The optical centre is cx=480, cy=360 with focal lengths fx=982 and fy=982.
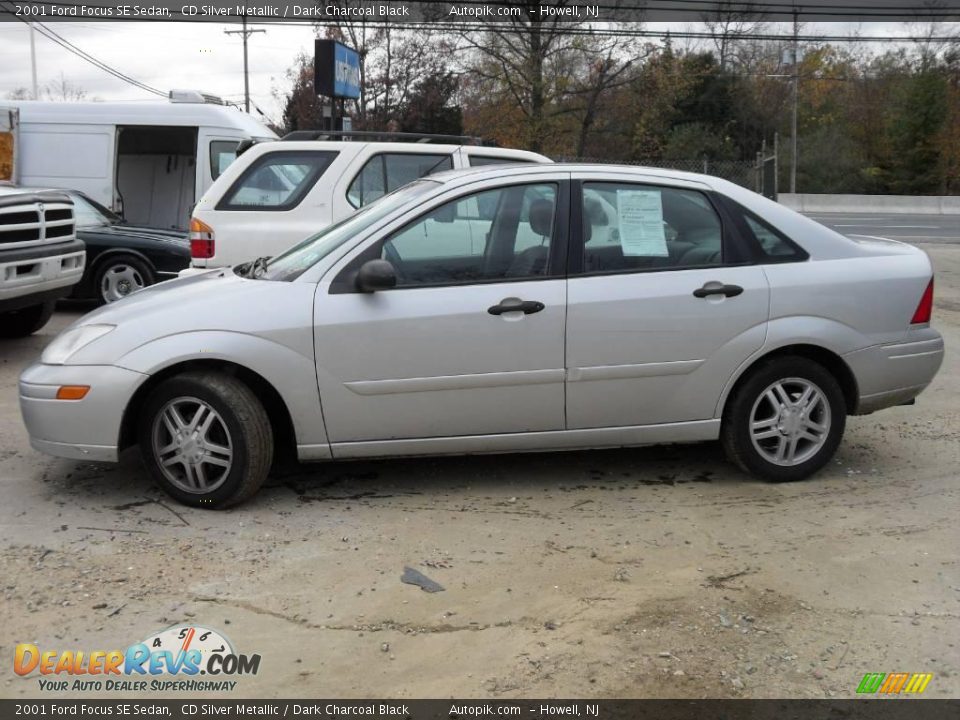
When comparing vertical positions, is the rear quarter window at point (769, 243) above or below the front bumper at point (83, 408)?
above

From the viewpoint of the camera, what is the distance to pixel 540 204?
16.4ft

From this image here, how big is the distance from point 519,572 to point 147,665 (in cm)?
150

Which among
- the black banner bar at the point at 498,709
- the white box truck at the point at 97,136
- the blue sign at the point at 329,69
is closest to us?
the black banner bar at the point at 498,709

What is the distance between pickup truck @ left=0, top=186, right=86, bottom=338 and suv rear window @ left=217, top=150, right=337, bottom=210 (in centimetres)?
160

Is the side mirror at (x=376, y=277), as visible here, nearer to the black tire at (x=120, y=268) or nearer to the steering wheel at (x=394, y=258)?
the steering wheel at (x=394, y=258)

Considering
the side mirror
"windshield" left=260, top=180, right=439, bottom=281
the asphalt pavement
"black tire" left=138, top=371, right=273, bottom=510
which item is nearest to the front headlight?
"black tire" left=138, top=371, right=273, bottom=510

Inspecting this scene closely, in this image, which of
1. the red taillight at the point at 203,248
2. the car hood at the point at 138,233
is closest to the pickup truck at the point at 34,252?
the red taillight at the point at 203,248

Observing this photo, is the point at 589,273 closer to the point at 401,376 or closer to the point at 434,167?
the point at 401,376

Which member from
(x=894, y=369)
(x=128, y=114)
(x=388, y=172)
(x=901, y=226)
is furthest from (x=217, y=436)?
(x=901, y=226)

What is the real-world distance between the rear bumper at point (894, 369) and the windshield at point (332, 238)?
95.7 inches

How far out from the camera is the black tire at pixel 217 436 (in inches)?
183

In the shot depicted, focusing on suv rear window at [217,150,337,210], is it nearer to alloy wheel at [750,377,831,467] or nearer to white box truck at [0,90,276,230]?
alloy wheel at [750,377,831,467]

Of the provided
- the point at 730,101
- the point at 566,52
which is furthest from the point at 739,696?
the point at 730,101

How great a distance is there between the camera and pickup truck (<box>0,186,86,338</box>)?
7977 mm
